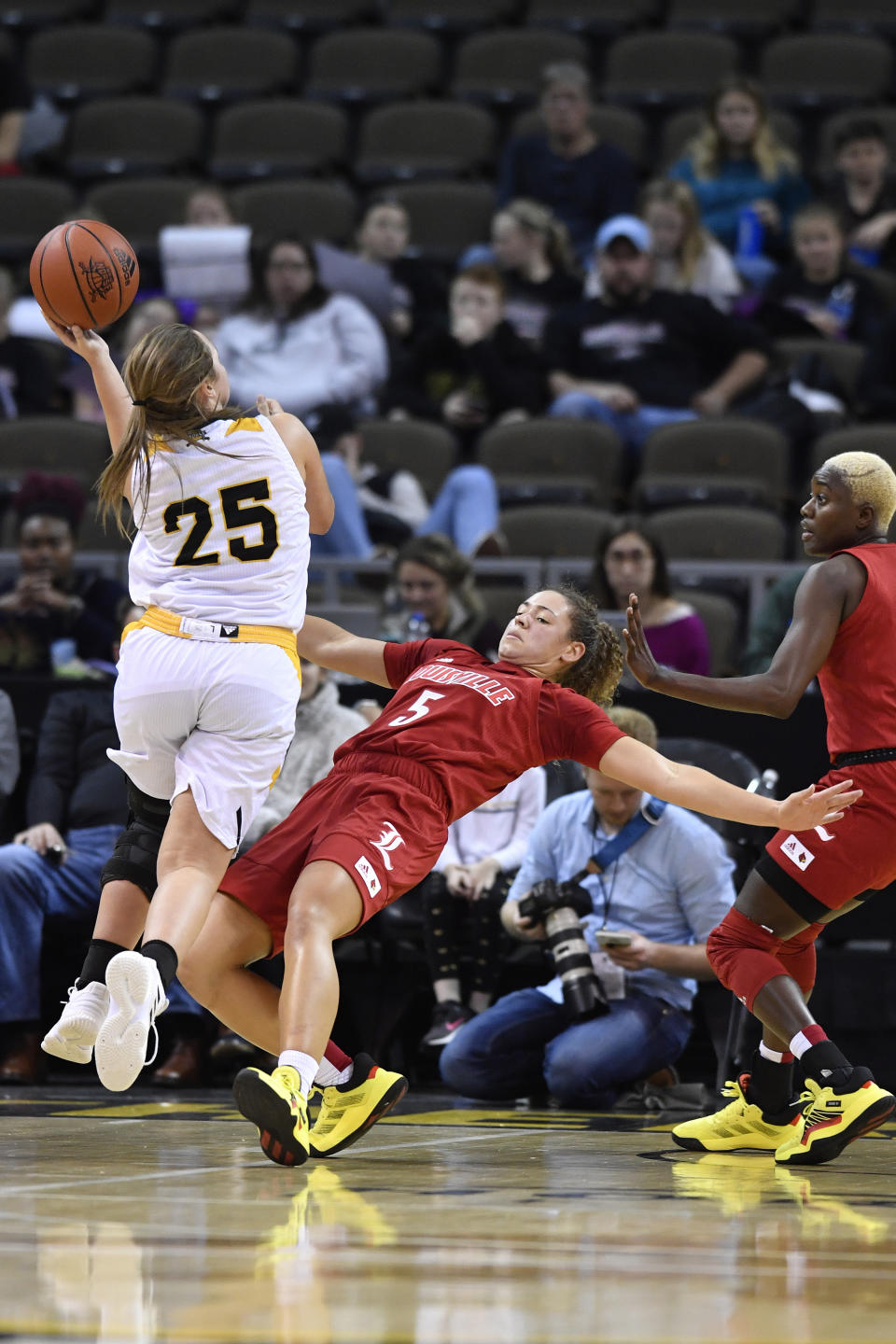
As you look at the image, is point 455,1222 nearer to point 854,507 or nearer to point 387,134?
point 854,507

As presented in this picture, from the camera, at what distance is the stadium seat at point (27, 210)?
11.2 m

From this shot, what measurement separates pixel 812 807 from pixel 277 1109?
1248 mm

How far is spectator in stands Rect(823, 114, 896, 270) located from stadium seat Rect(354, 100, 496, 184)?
7.90ft

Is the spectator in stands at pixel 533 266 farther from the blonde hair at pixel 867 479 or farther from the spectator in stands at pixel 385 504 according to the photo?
the blonde hair at pixel 867 479

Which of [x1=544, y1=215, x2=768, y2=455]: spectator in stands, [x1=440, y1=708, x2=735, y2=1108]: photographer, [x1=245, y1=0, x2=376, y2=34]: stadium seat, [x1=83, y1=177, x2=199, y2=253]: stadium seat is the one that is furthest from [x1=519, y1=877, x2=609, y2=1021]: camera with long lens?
[x1=245, y1=0, x2=376, y2=34]: stadium seat

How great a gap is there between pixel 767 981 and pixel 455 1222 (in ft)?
4.45

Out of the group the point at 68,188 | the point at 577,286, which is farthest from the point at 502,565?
the point at 68,188

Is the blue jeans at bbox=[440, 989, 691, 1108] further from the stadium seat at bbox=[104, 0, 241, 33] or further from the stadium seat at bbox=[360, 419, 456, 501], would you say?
the stadium seat at bbox=[104, 0, 241, 33]

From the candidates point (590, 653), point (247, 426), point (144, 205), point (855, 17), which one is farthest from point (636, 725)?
point (855, 17)

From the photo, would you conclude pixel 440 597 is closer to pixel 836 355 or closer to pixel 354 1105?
pixel 354 1105

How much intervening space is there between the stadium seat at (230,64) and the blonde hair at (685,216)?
12.3 ft

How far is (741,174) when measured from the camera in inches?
418

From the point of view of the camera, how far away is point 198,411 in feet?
13.2

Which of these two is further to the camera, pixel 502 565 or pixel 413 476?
pixel 413 476
